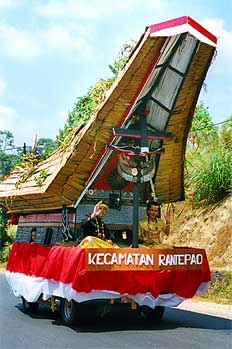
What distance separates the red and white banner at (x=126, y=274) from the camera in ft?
27.7

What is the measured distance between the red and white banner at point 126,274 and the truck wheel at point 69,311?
0.27 m

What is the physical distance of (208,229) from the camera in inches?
714

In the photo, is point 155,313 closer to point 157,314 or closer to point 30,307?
point 157,314

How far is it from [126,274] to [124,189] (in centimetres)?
272

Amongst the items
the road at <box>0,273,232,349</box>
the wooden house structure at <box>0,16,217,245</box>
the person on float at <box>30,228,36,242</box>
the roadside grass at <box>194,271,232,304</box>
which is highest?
the wooden house structure at <box>0,16,217,245</box>

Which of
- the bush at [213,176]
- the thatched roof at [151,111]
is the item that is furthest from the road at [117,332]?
the bush at [213,176]

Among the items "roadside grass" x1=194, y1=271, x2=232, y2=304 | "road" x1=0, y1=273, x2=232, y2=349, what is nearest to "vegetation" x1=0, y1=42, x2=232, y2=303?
"roadside grass" x1=194, y1=271, x2=232, y2=304

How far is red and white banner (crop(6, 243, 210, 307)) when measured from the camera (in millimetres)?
8430

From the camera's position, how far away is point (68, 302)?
9336 mm

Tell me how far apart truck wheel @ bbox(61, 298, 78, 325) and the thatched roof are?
1734mm

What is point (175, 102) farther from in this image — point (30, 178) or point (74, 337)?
point (74, 337)

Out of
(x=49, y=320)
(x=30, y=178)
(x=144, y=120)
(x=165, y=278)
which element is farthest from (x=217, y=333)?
(x=30, y=178)

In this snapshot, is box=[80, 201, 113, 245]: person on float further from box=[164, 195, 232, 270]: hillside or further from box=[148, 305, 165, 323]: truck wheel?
box=[164, 195, 232, 270]: hillside

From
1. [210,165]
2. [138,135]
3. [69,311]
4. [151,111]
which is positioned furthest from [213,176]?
[69,311]
